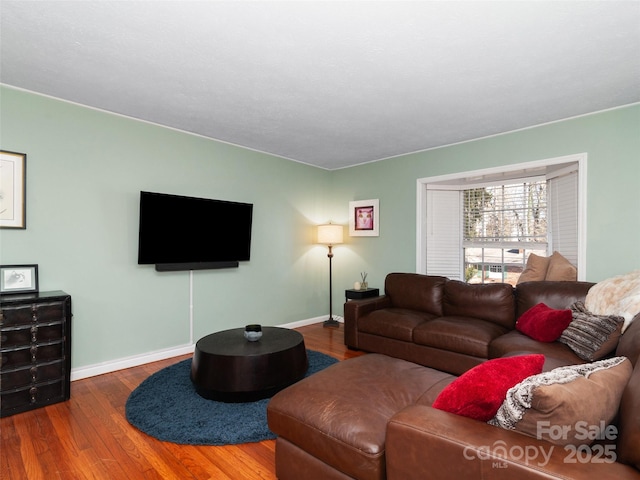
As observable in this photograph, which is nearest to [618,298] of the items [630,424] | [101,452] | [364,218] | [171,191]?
[630,424]

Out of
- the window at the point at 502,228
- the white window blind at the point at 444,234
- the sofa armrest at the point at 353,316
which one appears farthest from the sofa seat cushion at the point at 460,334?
the window at the point at 502,228

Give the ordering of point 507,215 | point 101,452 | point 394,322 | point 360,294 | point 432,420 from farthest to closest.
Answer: point 507,215, point 360,294, point 394,322, point 101,452, point 432,420

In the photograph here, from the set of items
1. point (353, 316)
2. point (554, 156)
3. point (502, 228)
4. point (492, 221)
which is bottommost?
point (353, 316)

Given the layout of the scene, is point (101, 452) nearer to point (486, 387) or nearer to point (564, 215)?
point (486, 387)

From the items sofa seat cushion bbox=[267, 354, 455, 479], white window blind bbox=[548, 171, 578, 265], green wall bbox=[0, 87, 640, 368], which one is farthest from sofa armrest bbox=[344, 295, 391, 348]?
white window blind bbox=[548, 171, 578, 265]

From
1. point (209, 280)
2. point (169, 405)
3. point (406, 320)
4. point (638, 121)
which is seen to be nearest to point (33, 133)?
point (209, 280)

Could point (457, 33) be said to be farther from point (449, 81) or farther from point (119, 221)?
point (119, 221)

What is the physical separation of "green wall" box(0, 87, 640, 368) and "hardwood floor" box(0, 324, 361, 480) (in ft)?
2.74

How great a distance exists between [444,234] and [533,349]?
2621mm

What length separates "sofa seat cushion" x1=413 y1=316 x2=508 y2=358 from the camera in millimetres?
3035

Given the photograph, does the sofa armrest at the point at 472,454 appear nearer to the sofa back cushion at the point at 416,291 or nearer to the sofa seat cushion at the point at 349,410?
the sofa seat cushion at the point at 349,410

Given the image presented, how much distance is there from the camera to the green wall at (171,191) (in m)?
2.96

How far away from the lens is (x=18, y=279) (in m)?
2.77

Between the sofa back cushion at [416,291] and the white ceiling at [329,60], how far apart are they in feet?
5.81
